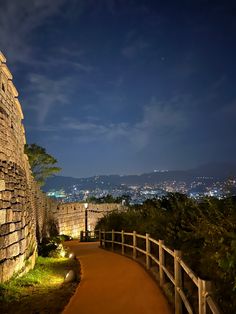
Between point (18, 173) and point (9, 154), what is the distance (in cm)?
114

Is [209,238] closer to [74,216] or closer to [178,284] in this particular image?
[178,284]

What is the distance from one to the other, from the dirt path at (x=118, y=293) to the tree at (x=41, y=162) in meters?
18.0

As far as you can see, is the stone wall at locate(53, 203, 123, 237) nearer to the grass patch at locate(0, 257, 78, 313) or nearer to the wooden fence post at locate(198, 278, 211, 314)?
the grass patch at locate(0, 257, 78, 313)

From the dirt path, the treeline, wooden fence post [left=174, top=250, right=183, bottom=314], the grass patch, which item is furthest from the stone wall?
wooden fence post [left=174, top=250, right=183, bottom=314]

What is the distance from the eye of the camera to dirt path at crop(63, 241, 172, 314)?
558 centimetres

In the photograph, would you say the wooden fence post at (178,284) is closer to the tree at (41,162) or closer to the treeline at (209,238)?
the treeline at (209,238)

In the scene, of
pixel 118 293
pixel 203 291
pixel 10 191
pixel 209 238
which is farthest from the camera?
pixel 10 191

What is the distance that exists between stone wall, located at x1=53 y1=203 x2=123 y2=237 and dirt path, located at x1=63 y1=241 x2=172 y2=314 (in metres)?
15.0

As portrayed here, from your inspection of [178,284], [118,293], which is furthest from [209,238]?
[118,293]

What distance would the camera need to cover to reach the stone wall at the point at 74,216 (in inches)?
973

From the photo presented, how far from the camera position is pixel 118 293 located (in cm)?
660

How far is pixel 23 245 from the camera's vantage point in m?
8.48

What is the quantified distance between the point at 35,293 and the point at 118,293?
1.67 meters

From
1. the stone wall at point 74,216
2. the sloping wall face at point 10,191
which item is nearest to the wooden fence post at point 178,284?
the sloping wall face at point 10,191
